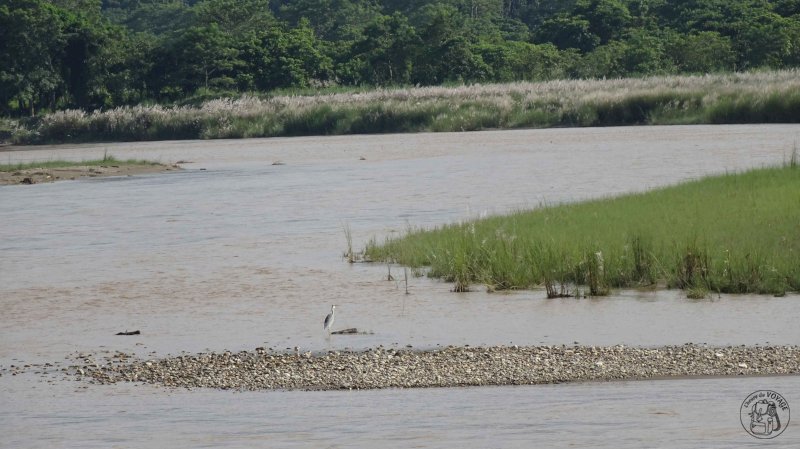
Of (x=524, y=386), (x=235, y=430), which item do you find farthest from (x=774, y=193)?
(x=235, y=430)


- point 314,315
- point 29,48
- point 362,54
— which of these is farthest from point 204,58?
point 314,315

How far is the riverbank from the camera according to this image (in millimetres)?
39312

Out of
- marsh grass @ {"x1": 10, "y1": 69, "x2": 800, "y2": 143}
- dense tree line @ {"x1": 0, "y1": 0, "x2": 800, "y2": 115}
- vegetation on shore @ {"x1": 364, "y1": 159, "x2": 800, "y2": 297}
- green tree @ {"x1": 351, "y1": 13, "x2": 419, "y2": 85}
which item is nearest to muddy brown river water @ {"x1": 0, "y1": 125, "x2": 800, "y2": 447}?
vegetation on shore @ {"x1": 364, "y1": 159, "x2": 800, "y2": 297}

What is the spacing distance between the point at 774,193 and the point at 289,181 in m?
17.9

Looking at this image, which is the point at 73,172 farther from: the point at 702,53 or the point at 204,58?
the point at 702,53

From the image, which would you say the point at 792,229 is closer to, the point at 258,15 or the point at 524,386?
the point at 524,386

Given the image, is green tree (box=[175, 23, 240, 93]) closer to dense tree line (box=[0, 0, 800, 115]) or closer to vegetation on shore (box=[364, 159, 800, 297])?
dense tree line (box=[0, 0, 800, 115])

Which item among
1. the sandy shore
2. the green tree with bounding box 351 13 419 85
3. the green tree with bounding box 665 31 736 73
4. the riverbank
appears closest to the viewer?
the sandy shore

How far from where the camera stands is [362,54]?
257ft

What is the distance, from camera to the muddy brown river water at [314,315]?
409 inches

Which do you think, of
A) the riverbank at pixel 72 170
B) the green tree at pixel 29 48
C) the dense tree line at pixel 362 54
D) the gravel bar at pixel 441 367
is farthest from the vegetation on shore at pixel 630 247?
the green tree at pixel 29 48

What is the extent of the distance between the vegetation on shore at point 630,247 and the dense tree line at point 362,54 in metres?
52.4

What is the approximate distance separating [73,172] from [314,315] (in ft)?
87.9

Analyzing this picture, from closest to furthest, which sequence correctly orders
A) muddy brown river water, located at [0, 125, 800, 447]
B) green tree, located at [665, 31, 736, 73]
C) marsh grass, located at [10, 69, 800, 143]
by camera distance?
muddy brown river water, located at [0, 125, 800, 447], marsh grass, located at [10, 69, 800, 143], green tree, located at [665, 31, 736, 73]
